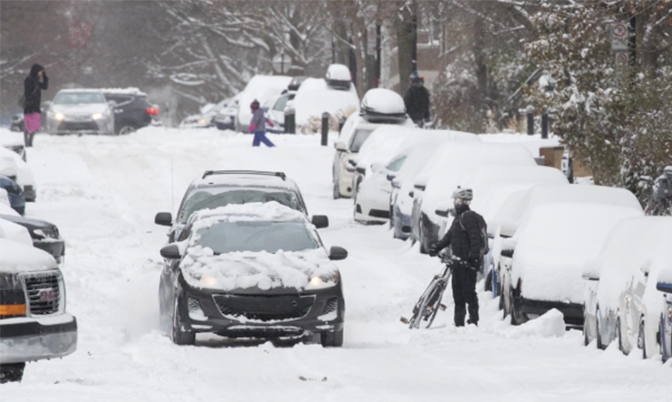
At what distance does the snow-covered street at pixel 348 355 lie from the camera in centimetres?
1073

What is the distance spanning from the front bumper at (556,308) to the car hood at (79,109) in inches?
1197

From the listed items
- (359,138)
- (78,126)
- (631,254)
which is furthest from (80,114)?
(631,254)

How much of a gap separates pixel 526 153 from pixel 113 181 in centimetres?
1229

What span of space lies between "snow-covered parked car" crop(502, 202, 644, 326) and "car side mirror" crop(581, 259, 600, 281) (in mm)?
1033

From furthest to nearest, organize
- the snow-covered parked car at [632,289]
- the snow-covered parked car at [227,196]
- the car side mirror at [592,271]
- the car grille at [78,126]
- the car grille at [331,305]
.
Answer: the car grille at [78,126], the snow-covered parked car at [227,196], the car grille at [331,305], the car side mirror at [592,271], the snow-covered parked car at [632,289]

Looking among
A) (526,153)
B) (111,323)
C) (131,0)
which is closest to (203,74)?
(131,0)

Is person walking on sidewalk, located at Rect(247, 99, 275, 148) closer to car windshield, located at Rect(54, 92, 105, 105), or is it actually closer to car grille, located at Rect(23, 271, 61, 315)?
car windshield, located at Rect(54, 92, 105, 105)

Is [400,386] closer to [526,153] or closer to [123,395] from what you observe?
[123,395]

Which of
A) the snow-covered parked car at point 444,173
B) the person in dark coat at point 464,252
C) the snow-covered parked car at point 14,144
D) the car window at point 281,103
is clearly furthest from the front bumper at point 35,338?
the car window at point 281,103

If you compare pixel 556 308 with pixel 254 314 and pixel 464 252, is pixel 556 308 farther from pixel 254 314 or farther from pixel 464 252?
pixel 254 314

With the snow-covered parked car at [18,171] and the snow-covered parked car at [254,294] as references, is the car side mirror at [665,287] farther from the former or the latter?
the snow-covered parked car at [18,171]

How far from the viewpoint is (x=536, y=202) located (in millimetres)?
17219

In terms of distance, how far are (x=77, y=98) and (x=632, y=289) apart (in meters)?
34.0

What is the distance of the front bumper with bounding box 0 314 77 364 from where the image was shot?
1009cm
